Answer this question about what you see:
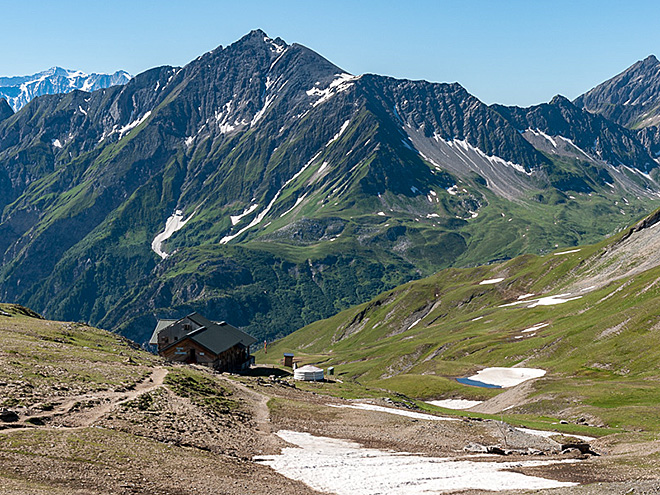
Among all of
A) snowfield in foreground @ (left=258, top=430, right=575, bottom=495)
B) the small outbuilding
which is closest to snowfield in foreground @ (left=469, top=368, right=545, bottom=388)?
the small outbuilding

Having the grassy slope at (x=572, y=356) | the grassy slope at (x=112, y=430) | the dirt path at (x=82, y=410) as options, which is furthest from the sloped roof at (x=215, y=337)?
the dirt path at (x=82, y=410)

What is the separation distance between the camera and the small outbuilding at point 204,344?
363ft

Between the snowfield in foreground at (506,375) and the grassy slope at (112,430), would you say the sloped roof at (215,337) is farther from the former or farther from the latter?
the snowfield in foreground at (506,375)

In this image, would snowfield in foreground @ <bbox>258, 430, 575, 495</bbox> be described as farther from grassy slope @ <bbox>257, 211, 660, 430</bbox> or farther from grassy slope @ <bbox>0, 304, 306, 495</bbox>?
→ grassy slope @ <bbox>257, 211, 660, 430</bbox>

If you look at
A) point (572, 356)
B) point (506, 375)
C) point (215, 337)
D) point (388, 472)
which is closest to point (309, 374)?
point (215, 337)

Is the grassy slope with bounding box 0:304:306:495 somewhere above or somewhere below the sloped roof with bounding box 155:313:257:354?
above

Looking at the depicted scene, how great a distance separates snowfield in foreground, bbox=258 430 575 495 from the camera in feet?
127

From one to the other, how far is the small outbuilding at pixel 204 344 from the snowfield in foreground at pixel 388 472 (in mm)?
63338

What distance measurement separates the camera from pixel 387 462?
45938mm

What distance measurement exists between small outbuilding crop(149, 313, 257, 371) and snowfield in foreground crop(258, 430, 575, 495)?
208ft

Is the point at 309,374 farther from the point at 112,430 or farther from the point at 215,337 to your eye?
the point at 112,430

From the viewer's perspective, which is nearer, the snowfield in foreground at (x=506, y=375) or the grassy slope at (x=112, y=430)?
the grassy slope at (x=112, y=430)

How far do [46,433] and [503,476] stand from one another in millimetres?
30655

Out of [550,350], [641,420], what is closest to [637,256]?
[550,350]
